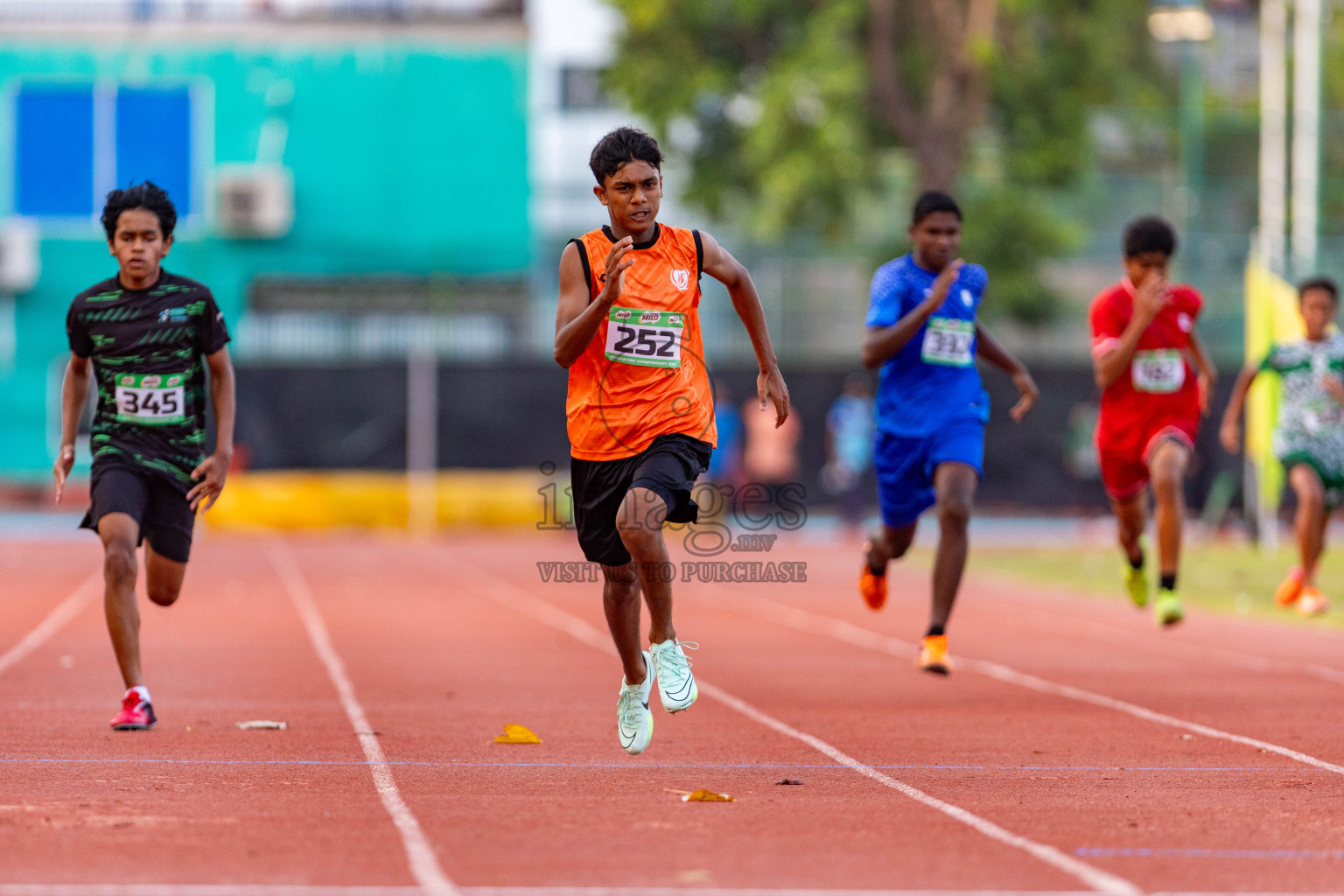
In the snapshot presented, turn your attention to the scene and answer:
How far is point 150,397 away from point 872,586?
4.07m

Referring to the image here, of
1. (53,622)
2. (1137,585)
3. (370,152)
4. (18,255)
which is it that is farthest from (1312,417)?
(18,255)

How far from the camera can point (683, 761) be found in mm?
7340

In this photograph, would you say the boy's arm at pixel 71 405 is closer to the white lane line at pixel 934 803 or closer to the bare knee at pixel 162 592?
the bare knee at pixel 162 592

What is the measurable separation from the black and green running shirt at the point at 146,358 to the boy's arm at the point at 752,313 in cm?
223

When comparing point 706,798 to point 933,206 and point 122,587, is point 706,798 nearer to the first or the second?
point 122,587

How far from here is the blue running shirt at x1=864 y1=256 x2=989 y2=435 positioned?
32.3 ft

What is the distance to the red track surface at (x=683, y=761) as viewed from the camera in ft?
17.2

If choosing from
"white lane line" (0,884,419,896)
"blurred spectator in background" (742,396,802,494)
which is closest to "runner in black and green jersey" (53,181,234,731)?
"white lane line" (0,884,419,896)

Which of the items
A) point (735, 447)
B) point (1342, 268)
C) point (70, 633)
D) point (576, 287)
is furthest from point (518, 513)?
point (576, 287)

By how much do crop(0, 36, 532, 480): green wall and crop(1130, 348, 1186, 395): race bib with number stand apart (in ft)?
78.2

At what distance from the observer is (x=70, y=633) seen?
13352 mm

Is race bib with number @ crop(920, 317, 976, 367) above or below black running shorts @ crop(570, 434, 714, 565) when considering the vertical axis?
above

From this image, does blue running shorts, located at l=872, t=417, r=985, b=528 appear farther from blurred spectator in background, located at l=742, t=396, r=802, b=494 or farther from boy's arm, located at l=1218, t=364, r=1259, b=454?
blurred spectator in background, located at l=742, t=396, r=802, b=494

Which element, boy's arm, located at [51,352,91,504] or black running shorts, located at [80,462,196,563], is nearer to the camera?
black running shorts, located at [80,462,196,563]
